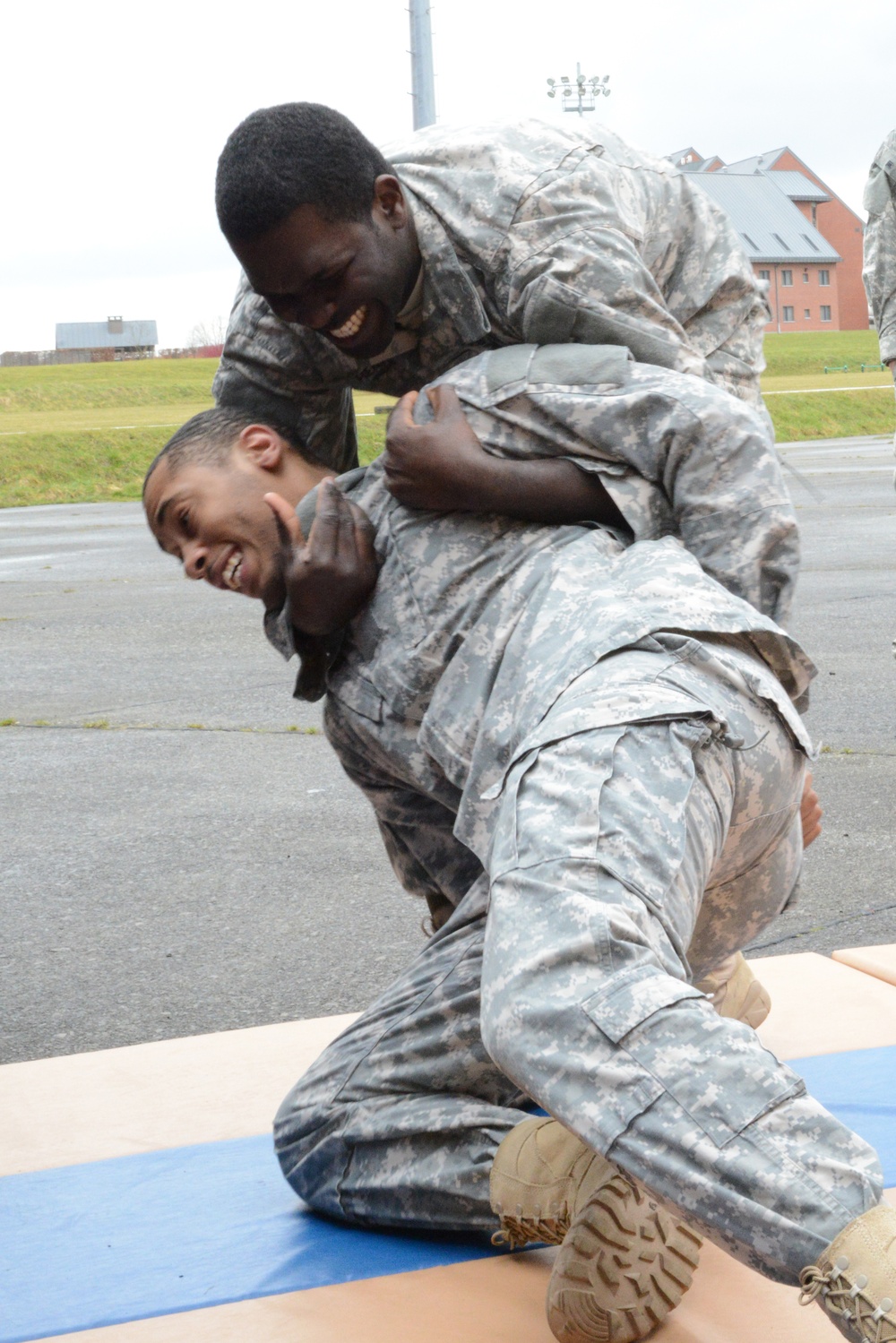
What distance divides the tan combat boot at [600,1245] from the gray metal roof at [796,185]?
73764 millimetres

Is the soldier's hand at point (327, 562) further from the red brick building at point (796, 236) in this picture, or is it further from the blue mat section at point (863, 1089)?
the red brick building at point (796, 236)

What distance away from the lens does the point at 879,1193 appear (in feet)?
4.62

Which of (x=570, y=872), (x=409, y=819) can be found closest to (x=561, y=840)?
(x=570, y=872)

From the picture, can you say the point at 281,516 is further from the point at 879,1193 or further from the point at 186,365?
the point at 186,365

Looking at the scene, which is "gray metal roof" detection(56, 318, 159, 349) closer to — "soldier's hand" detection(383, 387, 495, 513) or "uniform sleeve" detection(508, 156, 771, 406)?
"uniform sleeve" detection(508, 156, 771, 406)

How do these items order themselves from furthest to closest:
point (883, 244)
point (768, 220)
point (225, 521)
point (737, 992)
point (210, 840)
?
1. point (768, 220)
2. point (883, 244)
3. point (210, 840)
4. point (737, 992)
5. point (225, 521)

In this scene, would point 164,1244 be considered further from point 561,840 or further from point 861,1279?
point 861,1279

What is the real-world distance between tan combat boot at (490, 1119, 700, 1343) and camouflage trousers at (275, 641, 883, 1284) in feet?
0.45

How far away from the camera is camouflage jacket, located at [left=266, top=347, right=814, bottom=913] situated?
1.89 metres

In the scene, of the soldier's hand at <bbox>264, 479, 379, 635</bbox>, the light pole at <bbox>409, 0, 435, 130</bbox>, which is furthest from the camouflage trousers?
the light pole at <bbox>409, 0, 435, 130</bbox>

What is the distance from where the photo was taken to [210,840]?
14.6 feet

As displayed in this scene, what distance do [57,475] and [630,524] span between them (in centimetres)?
1901

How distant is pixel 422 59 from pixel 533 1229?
1155 cm

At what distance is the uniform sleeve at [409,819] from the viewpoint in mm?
2281
